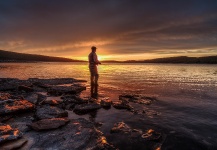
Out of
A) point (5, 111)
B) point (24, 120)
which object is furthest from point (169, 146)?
point (5, 111)

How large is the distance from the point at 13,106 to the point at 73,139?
16.1 ft

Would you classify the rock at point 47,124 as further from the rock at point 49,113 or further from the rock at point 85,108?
the rock at point 85,108

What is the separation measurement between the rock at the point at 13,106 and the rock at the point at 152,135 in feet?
21.9

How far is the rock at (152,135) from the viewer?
24.0 feet

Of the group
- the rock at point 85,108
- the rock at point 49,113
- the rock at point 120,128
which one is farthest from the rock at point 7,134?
the rock at point 85,108

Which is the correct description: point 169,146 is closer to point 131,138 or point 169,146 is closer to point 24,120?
point 131,138

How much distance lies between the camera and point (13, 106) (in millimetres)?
9812

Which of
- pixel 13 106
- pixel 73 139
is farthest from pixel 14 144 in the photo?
pixel 13 106

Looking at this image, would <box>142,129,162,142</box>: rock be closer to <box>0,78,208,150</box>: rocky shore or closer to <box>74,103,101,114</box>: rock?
<box>0,78,208,150</box>: rocky shore

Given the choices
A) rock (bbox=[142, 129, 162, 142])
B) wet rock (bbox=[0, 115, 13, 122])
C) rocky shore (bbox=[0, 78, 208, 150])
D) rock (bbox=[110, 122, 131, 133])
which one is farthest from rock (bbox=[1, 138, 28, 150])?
rock (bbox=[142, 129, 162, 142])

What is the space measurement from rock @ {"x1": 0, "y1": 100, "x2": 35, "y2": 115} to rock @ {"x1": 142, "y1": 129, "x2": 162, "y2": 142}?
6.66 m

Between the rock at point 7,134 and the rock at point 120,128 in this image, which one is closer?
the rock at point 7,134

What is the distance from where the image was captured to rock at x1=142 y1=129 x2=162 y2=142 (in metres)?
7.32

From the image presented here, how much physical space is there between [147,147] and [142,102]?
689cm
